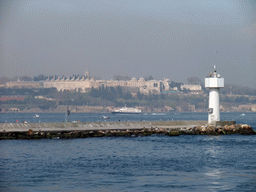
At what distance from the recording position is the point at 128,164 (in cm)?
2891

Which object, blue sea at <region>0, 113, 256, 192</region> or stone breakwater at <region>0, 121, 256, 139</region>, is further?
stone breakwater at <region>0, 121, 256, 139</region>

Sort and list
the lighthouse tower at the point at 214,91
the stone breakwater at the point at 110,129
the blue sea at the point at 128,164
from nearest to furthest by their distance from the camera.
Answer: the blue sea at the point at 128,164, the stone breakwater at the point at 110,129, the lighthouse tower at the point at 214,91

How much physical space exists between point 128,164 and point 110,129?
1988 centimetres

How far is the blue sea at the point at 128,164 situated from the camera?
22438 millimetres

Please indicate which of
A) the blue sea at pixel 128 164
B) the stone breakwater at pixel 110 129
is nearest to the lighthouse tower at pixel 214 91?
the stone breakwater at pixel 110 129

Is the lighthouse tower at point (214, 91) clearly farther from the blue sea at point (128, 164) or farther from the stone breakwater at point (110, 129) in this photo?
the blue sea at point (128, 164)

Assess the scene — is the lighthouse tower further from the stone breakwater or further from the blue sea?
the blue sea

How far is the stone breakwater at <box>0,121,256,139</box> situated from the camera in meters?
43.5

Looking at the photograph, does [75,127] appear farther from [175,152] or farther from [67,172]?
[67,172]

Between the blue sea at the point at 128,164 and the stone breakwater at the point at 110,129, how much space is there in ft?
6.19

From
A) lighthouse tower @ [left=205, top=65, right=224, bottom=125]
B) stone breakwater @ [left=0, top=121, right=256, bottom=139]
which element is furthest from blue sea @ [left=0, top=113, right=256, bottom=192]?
lighthouse tower @ [left=205, top=65, right=224, bottom=125]

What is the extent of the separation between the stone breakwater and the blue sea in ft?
6.19

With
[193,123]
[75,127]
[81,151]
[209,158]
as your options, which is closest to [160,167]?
[209,158]

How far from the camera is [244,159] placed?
102 ft
